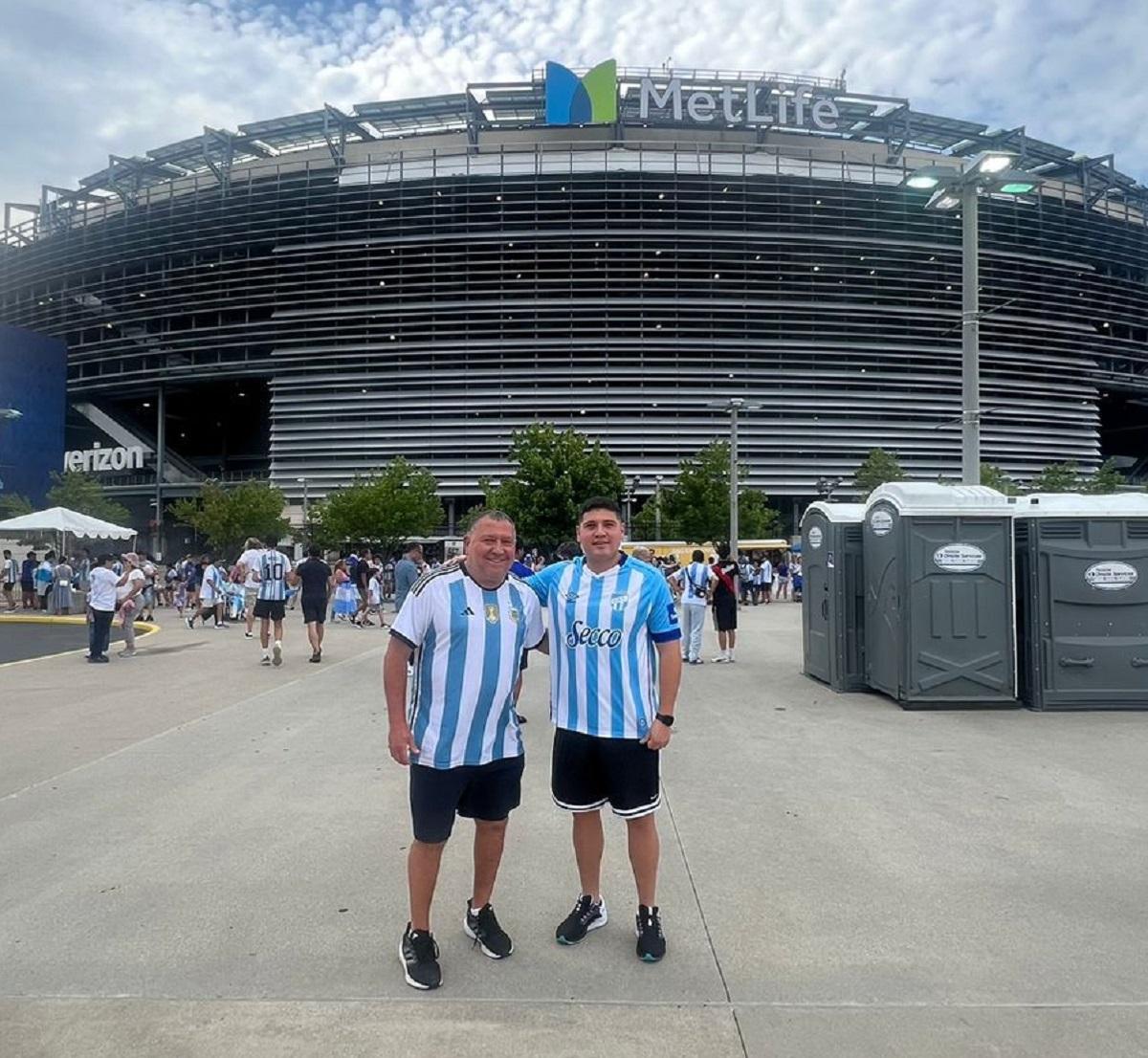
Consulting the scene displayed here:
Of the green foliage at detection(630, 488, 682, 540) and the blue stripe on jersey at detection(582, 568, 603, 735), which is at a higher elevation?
the green foliage at detection(630, 488, 682, 540)

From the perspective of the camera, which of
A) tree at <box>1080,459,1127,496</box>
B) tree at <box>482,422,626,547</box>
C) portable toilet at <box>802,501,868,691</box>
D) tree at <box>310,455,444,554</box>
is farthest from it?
tree at <box>1080,459,1127,496</box>

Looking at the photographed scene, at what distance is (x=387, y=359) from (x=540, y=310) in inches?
388

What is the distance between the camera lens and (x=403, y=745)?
3.10 metres

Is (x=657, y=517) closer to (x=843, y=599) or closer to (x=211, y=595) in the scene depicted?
(x=211, y=595)

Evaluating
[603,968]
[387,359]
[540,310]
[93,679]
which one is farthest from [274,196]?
[603,968]

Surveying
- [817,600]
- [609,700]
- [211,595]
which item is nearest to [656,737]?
[609,700]

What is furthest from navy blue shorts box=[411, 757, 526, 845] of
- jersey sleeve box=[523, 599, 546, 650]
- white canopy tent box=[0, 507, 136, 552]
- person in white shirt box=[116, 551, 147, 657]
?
white canopy tent box=[0, 507, 136, 552]

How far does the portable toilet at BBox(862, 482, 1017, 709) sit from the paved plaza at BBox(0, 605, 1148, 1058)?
3.73ft

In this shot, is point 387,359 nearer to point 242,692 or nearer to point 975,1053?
point 242,692

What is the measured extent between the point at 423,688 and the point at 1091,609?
25.8 feet

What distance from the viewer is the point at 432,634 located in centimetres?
316

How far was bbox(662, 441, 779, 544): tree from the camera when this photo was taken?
38.8 m

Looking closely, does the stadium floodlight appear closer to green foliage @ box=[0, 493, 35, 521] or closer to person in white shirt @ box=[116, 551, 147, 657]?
person in white shirt @ box=[116, 551, 147, 657]

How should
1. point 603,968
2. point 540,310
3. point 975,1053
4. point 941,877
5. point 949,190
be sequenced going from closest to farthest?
point 975,1053, point 603,968, point 941,877, point 949,190, point 540,310
